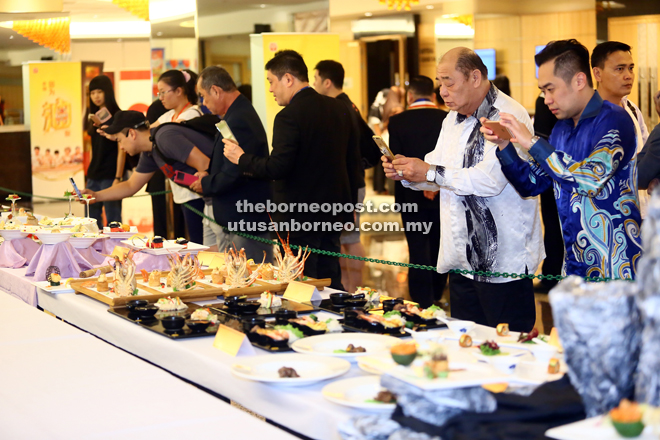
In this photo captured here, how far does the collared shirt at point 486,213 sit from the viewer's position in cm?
251

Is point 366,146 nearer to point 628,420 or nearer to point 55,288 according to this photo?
point 55,288

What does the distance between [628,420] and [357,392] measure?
515 millimetres

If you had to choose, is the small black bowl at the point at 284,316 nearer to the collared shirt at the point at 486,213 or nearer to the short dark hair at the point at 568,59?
the collared shirt at the point at 486,213

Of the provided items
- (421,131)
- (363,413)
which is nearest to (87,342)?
(363,413)

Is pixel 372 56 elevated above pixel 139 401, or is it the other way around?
pixel 372 56

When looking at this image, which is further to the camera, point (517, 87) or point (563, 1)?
point (517, 87)

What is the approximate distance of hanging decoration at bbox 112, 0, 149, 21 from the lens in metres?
8.59

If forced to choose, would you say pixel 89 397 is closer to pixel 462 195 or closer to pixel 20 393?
pixel 20 393

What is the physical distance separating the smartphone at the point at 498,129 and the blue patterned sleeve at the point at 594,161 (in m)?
0.18

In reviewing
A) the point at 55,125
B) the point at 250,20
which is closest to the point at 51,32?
the point at 55,125

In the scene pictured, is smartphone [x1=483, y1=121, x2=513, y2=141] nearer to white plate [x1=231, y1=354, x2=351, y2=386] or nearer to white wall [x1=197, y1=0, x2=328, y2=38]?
white plate [x1=231, y1=354, x2=351, y2=386]

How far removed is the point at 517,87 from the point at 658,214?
9963mm

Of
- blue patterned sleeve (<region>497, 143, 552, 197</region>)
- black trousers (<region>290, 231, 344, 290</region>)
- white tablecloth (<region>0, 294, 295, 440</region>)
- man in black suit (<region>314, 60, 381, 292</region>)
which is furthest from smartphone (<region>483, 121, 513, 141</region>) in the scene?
man in black suit (<region>314, 60, 381, 292</region>)

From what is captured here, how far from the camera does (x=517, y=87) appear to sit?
10484mm
